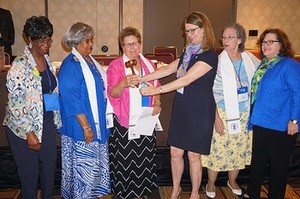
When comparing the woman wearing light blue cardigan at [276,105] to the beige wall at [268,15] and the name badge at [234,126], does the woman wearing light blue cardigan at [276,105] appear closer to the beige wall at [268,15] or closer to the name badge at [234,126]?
the name badge at [234,126]

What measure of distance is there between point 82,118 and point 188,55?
3.11 ft

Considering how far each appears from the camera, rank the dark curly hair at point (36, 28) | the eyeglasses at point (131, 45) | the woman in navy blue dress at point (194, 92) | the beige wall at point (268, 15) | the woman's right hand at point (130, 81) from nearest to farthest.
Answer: the dark curly hair at point (36, 28) → the woman in navy blue dress at point (194, 92) → the woman's right hand at point (130, 81) → the eyeglasses at point (131, 45) → the beige wall at point (268, 15)

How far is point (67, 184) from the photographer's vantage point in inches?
110

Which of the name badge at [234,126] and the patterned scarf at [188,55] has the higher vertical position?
the patterned scarf at [188,55]

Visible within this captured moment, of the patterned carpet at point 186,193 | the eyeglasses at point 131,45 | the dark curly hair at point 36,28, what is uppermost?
the dark curly hair at point 36,28

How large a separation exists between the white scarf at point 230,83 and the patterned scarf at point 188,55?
1.24ft

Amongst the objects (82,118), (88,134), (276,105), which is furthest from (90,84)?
(276,105)

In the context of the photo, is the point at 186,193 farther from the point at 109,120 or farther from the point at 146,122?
the point at 109,120

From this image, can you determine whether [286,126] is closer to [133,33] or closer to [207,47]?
[207,47]

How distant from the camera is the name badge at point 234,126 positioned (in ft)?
9.55

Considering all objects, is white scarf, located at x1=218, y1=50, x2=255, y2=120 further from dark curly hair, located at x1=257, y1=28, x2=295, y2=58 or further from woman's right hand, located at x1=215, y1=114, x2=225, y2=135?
dark curly hair, located at x1=257, y1=28, x2=295, y2=58

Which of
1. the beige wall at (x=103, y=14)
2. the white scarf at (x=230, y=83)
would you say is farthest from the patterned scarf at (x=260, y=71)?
the beige wall at (x=103, y=14)

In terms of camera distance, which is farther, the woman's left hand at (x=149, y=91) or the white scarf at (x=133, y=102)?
the white scarf at (x=133, y=102)

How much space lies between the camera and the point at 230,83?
2840mm
